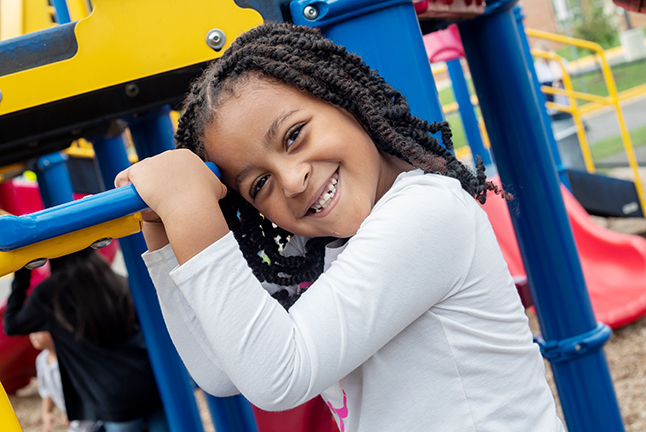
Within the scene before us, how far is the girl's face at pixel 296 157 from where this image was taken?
988 mm

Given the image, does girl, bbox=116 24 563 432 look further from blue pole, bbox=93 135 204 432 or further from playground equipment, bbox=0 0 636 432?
blue pole, bbox=93 135 204 432

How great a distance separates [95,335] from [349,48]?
6.85 ft

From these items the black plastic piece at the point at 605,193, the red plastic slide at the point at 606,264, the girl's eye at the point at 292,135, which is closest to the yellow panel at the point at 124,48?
the girl's eye at the point at 292,135

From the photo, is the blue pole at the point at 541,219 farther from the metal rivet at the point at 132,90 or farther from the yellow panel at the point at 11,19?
the yellow panel at the point at 11,19

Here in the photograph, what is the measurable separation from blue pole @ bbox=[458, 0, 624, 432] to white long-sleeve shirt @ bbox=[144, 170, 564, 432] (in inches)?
25.3

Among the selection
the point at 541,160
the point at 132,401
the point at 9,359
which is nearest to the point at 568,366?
the point at 541,160

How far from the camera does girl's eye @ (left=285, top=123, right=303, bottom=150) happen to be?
39.2 inches

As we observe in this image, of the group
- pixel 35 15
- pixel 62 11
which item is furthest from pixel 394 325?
pixel 35 15

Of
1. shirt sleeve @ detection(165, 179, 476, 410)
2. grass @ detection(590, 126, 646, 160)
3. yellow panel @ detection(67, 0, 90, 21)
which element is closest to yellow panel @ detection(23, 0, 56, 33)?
yellow panel @ detection(67, 0, 90, 21)

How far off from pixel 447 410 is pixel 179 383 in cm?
127

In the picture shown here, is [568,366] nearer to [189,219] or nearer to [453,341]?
[453,341]

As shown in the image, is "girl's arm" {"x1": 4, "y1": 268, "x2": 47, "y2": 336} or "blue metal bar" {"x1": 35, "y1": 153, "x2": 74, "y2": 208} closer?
"girl's arm" {"x1": 4, "y1": 268, "x2": 47, "y2": 336}

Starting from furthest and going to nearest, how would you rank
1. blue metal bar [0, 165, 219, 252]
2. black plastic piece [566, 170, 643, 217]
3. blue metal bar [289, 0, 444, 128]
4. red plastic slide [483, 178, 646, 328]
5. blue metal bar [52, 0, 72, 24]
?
black plastic piece [566, 170, 643, 217] < red plastic slide [483, 178, 646, 328] < blue metal bar [52, 0, 72, 24] < blue metal bar [289, 0, 444, 128] < blue metal bar [0, 165, 219, 252]

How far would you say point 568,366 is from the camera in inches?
67.2
